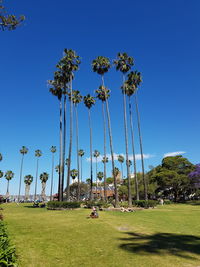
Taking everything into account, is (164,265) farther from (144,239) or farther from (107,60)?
(107,60)

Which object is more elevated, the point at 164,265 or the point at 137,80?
the point at 137,80

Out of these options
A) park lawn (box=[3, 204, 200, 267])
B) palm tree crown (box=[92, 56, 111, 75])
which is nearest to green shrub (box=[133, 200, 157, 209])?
park lawn (box=[3, 204, 200, 267])

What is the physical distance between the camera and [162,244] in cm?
1041

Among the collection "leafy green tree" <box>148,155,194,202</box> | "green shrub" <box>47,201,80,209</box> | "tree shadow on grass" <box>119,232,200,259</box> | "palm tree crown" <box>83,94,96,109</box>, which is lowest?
"tree shadow on grass" <box>119,232,200,259</box>

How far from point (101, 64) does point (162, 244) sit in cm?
3646

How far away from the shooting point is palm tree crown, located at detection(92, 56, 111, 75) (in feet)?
134

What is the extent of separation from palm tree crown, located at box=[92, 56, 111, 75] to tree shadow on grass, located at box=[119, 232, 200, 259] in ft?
114

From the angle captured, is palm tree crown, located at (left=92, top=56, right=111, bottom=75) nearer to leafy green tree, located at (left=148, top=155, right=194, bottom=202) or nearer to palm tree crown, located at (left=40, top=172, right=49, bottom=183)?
leafy green tree, located at (left=148, top=155, right=194, bottom=202)

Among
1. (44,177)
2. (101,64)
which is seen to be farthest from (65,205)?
(44,177)

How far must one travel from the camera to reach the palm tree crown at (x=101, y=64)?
40.7m

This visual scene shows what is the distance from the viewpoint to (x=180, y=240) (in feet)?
37.2

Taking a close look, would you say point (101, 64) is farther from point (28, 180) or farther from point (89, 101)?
point (28, 180)

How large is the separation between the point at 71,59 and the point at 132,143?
69.0 ft

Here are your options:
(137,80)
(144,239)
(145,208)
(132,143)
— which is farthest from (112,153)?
(144,239)
